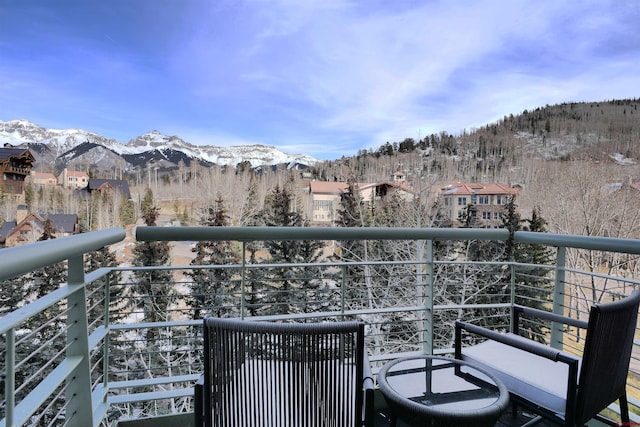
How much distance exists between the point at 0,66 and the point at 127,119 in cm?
1101

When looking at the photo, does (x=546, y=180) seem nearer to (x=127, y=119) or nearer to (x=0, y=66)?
(x=127, y=119)

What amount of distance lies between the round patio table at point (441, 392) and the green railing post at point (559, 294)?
0.97m

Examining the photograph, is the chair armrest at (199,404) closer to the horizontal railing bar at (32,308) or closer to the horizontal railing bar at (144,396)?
the horizontal railing bar at (32,308)

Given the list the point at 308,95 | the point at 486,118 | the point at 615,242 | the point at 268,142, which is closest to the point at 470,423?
the point at 615,242

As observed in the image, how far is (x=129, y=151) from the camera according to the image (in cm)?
2834

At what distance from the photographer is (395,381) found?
1518mm

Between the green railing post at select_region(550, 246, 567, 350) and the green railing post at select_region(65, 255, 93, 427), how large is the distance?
234 cm

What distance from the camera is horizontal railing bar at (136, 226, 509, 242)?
6.42 ft

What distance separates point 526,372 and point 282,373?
118 centimetres

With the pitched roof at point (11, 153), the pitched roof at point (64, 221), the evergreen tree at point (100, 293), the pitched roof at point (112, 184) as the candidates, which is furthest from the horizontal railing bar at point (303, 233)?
the pitched roof at point (112, 184)

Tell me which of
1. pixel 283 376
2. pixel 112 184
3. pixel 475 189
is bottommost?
pixel 283 376

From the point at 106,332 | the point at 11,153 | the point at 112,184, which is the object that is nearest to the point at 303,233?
the point at 106,332

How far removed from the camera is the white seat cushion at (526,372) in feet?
5.02

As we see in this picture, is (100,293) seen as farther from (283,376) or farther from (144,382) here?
(283,376)
